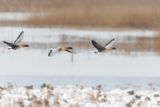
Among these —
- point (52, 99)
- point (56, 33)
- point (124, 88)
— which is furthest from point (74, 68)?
point (56, 33)

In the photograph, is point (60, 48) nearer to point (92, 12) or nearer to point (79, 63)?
point (79, 63)

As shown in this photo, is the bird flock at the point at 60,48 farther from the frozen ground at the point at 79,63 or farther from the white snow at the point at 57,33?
the white snow at the point at 57,33

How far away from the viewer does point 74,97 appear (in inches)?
333

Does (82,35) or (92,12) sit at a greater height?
(92,12)

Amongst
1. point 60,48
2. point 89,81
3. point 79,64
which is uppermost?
point 60,48

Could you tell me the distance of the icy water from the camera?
31.5 ft

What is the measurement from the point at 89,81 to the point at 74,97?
61.4 inches

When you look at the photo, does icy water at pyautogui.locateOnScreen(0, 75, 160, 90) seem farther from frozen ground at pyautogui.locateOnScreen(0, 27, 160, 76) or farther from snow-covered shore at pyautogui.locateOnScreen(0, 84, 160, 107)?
snow-covered shore at pyautogui.locateOnScreen(0, 84, 160, 107)

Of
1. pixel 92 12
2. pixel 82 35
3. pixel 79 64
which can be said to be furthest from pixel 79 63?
pixel 92 12

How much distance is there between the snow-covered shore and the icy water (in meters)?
0.64

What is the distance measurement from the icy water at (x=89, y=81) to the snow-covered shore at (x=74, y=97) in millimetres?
644

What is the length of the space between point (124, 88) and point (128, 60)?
3.14m

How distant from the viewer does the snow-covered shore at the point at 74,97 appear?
8.16 meters

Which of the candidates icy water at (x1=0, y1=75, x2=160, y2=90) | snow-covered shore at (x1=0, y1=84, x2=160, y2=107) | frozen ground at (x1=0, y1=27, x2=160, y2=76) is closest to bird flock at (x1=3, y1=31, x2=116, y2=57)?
frozen ground at (x1=0, y1=27, x2=160, y2=76)
